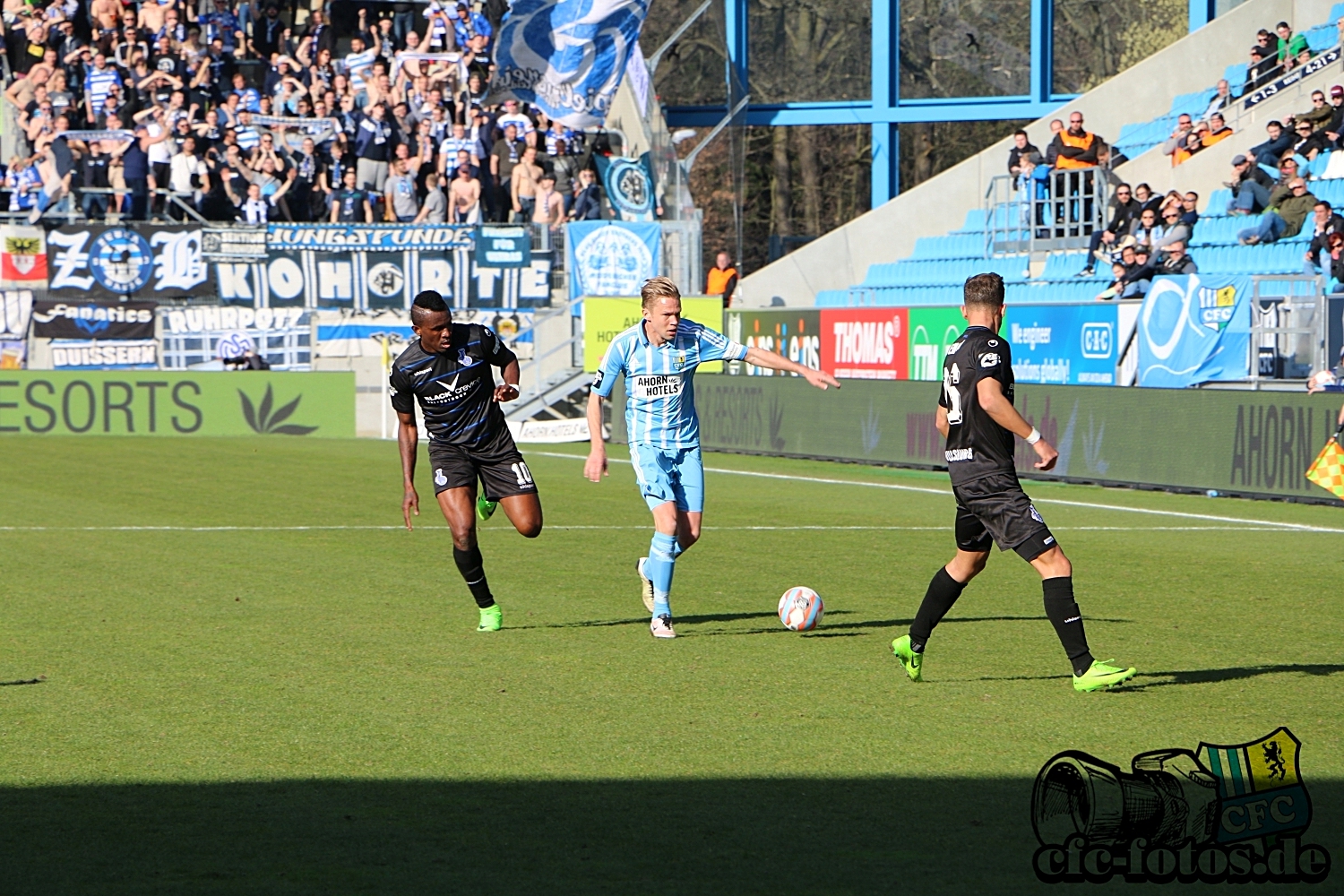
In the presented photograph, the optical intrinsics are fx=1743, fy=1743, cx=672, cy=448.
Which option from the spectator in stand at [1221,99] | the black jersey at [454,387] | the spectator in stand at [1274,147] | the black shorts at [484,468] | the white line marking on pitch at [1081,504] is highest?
the spectator in stand at [1221,99]

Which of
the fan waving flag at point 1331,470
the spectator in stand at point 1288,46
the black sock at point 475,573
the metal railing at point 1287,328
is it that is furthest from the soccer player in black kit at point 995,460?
the spectator in stand at point 1288,46

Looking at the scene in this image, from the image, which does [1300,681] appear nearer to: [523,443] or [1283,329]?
[1283,329]

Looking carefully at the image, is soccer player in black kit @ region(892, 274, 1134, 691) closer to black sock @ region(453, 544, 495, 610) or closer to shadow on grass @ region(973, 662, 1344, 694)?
shadow on grass @ region(973, 662, 1344, 694)

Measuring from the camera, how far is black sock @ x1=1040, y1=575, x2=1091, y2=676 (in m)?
8.07

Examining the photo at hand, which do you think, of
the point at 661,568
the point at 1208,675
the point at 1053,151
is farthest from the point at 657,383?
the point at 1053,151

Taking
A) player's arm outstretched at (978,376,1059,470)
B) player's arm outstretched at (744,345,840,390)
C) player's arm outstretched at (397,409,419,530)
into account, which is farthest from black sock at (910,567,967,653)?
player's arm outstretched at (397,409,419,530)

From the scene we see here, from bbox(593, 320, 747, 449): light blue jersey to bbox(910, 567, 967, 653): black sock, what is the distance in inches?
79.7

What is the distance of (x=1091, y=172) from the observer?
29.5m

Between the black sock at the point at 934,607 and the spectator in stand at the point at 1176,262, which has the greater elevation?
the spectator in stand at the point at 1176,262

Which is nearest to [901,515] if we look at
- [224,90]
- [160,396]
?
[160,396]

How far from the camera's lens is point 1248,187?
26.2 meters

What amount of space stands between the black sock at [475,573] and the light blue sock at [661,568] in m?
0.97

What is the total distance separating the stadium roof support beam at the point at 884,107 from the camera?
133 feet

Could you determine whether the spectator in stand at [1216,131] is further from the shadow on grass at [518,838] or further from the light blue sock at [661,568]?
the shadow on grass at [518,838]
